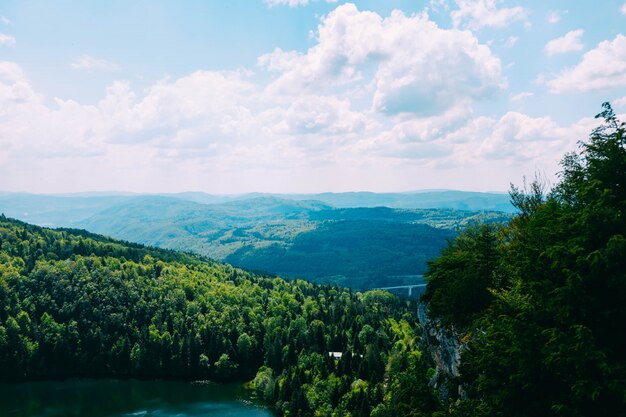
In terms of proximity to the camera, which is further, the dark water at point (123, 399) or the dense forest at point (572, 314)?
the dark water at point (123, 399)

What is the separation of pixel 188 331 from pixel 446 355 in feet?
370

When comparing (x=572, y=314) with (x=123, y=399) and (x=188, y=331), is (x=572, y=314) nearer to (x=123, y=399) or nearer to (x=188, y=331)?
(x=123, y=399)

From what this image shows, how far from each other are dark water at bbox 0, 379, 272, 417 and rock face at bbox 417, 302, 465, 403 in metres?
64.2

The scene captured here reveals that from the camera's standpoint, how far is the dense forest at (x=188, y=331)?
9769 centimetres

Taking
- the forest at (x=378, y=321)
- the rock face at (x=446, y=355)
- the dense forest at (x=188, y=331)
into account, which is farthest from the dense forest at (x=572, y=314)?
the dense forest at (x=188, y=331)

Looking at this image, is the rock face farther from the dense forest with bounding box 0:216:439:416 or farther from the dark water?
the dark water

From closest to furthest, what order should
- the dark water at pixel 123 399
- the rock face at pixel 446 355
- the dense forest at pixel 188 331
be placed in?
1. the rock face at pixel 446 355
2. the dark water at pixel 123 399
3. the dense forest at pixel 188 331

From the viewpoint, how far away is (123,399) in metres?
106

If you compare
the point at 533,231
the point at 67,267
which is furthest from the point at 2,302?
the point at 533,231

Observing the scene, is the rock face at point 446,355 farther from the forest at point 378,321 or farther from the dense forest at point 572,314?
the dense forest at point 572,314

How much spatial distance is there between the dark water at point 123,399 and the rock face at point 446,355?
211 ft

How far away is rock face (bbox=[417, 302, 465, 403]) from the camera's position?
28.6 m

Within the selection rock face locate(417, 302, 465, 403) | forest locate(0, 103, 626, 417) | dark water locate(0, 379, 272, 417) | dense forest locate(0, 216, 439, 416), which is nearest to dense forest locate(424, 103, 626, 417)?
forest locate(0, 103, 626, 417)

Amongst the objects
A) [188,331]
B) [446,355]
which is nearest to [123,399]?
[188,331]
